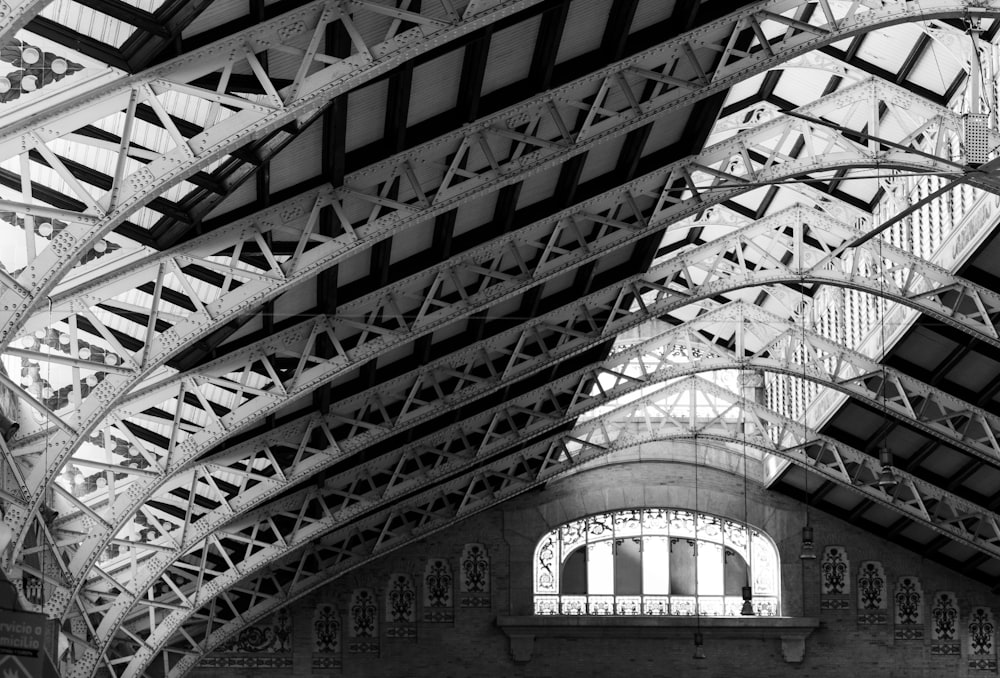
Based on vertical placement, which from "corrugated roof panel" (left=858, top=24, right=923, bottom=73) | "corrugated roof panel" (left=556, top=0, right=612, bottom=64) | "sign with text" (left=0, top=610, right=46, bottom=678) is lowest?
"sign with text" (left=0, top=610, right=46, bottom=678)

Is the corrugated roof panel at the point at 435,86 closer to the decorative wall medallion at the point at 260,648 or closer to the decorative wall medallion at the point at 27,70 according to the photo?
the decorative wall medallion at the point at 27,70

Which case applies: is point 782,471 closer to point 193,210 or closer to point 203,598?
point 203,598

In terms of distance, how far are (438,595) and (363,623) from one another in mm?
2511

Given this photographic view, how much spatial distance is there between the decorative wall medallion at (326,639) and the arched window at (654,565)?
6410 mm

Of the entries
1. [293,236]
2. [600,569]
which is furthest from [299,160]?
[600,569]

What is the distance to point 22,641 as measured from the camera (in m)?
14.3

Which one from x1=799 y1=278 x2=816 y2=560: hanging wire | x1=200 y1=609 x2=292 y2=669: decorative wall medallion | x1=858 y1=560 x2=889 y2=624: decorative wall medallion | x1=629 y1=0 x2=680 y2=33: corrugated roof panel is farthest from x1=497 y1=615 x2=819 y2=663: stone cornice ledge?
x1=629 y1=0 x2=680 y2=33: corrugated roof panel

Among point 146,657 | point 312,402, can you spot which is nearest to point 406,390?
point 312,402

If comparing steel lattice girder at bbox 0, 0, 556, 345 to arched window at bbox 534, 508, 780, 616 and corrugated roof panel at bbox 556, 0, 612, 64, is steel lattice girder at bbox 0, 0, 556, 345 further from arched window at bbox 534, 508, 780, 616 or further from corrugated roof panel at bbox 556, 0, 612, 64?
arched window at bbox 534, 508, 780, 616

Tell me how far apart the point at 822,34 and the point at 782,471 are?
25746 millimetres

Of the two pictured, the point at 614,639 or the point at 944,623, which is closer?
the point at 614,639

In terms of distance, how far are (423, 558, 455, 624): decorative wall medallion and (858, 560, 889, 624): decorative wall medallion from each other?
12883mm

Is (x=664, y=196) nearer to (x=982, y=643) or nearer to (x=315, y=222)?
(x=315, y=222)

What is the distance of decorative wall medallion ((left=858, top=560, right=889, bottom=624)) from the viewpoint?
4509cm
